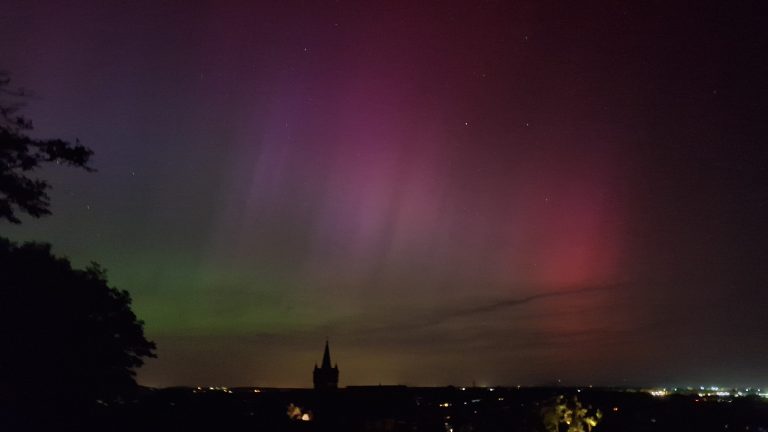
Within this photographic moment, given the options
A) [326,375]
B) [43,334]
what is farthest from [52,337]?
[326,375]

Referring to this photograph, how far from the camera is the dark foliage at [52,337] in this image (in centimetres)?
1952

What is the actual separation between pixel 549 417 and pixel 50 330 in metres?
34.2

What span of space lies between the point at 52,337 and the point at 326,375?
14605 centimetres

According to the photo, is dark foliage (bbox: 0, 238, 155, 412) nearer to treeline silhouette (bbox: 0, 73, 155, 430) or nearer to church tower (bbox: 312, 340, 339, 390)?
treeline silhouette (bbox: 0, 73, 155, 430)

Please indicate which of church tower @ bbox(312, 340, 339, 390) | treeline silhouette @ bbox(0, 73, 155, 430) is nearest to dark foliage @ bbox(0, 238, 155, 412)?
treeline silhouette @ bbox(0, 73, 155, 430)

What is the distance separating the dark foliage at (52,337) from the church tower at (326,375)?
456ft

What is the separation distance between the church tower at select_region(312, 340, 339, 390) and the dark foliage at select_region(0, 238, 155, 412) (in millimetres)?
139115

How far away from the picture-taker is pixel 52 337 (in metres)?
20.7

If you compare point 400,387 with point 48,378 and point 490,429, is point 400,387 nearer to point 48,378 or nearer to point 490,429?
point 490,429

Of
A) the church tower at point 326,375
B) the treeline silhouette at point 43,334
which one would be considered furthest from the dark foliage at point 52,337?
the church tower at point 326,375

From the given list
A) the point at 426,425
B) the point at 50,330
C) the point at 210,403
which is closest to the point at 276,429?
the point at 210,403

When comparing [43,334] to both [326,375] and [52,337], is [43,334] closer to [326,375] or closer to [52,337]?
[52,337]

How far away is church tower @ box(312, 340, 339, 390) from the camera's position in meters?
163

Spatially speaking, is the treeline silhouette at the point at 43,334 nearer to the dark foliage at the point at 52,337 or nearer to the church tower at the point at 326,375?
the dark foliage at the point at 52,337
